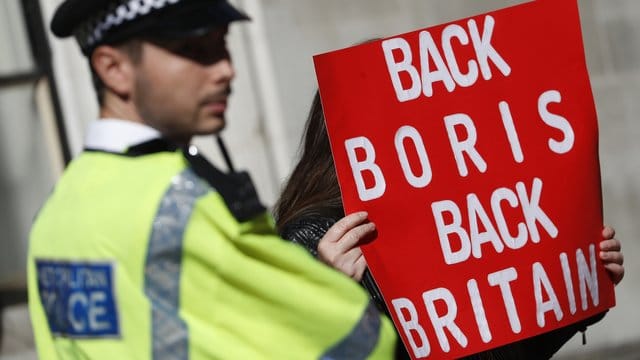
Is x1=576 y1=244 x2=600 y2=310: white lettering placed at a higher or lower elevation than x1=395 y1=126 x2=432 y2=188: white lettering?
lower

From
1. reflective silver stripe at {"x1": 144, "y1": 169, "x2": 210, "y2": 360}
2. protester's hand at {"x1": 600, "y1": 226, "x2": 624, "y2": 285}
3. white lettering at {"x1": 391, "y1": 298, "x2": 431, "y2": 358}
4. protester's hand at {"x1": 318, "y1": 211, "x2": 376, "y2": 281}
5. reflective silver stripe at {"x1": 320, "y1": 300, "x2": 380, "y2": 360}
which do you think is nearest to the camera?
reflective silver stripe at {"x1": 144, "y1": 169, "x2": 210, "y2": 360}

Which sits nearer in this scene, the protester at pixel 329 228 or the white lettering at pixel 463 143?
→ the protester at pixel 329 228

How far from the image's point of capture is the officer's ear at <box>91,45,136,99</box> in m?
2.42

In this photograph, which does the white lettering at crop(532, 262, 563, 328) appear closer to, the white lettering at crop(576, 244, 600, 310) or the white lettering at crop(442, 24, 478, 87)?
the white lettering at crop(576, 244, 600, 310)

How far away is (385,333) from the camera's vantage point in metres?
2.51

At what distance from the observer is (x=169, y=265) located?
2.35 meters

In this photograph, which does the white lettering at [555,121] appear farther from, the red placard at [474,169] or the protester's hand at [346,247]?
the protester's hand at [346,247]

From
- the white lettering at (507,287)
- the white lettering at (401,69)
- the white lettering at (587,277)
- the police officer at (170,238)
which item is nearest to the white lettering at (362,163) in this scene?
the white lettering at (401,69)

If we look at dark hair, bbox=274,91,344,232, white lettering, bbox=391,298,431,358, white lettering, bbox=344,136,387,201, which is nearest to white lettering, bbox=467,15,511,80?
white lettering, bbox=344,136,387,201

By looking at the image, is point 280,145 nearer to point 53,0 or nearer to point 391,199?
point 53,0

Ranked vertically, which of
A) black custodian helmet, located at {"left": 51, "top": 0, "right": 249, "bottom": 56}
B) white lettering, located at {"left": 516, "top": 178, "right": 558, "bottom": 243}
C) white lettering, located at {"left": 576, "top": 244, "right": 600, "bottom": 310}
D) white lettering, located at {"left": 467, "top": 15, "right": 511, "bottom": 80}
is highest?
black custodian helmet, located at {"left": 51, "top": 0, "right": 249, "bottom": 56}

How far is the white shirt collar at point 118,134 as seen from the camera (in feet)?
7.94

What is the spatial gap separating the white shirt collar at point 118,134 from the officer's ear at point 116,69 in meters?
0.05

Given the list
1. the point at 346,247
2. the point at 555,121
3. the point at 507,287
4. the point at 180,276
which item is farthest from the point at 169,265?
the point at 555,121
